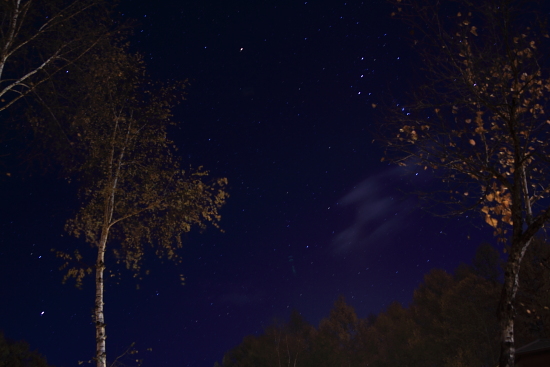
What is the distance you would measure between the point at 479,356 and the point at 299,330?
32623 millimetres

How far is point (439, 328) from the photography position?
3078 centimetres

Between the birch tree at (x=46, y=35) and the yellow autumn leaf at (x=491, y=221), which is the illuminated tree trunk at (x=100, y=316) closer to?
the birch tree at (x=46, y=35)

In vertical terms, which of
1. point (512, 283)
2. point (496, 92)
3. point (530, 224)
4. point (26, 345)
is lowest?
point (512, 283)

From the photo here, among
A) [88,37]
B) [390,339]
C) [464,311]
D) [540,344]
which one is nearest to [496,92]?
[88,37]

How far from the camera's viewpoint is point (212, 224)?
10.9 metres

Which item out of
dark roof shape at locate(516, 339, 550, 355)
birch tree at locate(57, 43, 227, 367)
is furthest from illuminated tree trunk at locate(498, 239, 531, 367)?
dark roof shape at locate(516, 339, 550, 355)

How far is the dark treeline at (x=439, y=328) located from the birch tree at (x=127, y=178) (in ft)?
54.0

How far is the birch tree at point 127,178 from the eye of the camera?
33.9 feet

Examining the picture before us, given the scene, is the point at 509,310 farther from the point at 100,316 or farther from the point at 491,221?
the point at 100,316

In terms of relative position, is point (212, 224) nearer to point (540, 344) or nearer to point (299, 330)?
point (540, 344)

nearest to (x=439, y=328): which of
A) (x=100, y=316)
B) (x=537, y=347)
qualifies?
(x=537, y=347)

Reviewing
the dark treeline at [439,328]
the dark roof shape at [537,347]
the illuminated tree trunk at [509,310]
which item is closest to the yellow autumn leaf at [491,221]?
the illuminated tree trunk at [509,310]

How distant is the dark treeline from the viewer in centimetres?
2366

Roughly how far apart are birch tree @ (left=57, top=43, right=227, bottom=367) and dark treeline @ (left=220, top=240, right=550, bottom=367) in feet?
54.0
